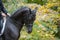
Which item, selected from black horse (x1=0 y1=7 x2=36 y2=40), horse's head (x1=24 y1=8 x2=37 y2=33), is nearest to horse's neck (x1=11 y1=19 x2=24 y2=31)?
black horse (x1=0 y1=7 x2=36 y2=40)

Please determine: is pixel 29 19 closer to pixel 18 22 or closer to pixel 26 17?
pixel 26 17

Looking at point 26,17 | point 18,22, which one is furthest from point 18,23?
point 26,17

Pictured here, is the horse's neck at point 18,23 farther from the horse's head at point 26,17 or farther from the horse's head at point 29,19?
the horse's head at point 29,19

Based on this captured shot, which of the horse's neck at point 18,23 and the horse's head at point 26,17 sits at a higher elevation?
the horse's head at point 26,17

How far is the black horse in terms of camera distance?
18.1 ft

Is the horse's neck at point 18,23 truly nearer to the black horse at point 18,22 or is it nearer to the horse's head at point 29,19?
the black horse at point 18,22

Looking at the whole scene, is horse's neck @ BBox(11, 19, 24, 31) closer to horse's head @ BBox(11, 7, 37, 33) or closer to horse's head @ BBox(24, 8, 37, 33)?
horse's head @ BBox(11, 7, 37, 33)

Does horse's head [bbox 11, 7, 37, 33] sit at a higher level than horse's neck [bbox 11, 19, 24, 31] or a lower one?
higher

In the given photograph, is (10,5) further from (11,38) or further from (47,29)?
(11,38)

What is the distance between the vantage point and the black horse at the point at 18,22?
218 inches

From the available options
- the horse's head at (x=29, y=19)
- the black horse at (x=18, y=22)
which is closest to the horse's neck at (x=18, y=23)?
the black horse at (x=18, y=22)

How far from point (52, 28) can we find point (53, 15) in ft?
1.57

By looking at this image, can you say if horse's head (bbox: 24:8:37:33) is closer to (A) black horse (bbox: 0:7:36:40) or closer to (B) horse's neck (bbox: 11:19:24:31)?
(A) black horse (bbox: 0:7:36:40)

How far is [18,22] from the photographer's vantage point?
564cm
